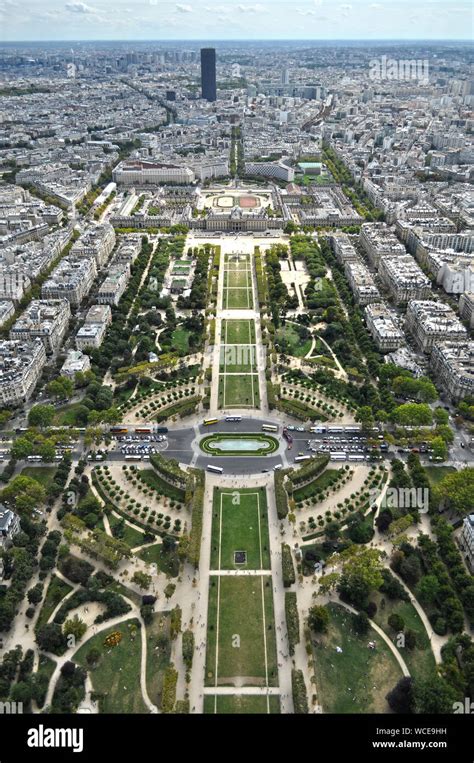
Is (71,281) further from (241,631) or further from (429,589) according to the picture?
(429,589)

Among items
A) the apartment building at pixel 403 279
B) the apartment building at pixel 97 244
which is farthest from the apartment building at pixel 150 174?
the apartment building at pixel 403 279

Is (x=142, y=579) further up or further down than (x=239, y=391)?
further down

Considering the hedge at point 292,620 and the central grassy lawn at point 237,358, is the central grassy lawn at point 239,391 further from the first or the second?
the hedge at point 292,620

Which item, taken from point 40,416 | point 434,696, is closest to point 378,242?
Result: point 40,416

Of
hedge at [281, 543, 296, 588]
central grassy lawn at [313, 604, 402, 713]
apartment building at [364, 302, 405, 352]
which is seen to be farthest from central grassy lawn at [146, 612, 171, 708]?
apartment building at [364, 302, 405, 352]

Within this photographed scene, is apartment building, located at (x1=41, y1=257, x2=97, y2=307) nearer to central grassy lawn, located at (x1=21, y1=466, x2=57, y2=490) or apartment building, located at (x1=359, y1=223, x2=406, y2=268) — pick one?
central grassy lawn, located at (x1=21, y1=466, x2=57, y2=490)

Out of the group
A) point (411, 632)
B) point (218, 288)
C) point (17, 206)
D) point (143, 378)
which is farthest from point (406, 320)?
point (17, 206)
